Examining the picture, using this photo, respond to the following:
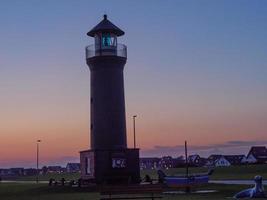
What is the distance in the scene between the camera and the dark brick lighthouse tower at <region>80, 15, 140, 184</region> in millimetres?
50000

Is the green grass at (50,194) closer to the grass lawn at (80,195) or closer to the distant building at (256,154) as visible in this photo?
the grass lawn at (80,195)

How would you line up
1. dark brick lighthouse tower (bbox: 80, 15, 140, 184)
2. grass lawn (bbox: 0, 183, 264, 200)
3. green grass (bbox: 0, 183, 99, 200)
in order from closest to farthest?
grass lawn (bbox: 0, 183, 264, 200)
green grass (bbox: 0, 183, 99, 200)
dark brick lighthouse tower (bbox: 80, 15, 140, 184)

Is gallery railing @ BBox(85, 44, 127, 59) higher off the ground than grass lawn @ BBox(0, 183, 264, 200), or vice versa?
gallery railing @ BBox(85, 44, 127, 59)

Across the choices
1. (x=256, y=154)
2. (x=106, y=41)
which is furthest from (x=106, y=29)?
(x=256, y=154)

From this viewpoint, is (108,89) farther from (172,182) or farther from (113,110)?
(172,182)

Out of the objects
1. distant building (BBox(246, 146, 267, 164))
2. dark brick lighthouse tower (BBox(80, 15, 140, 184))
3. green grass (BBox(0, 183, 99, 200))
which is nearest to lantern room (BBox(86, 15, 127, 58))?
dark brick lighthouse tower (BBox(80, 15, 140, 184))

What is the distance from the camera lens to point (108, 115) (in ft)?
164

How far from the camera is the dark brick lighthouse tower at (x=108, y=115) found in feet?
164

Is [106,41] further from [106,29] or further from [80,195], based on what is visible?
[80,195]

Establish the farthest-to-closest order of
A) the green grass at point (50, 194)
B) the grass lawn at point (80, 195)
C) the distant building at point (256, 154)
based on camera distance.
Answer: the distant building at point (256, 154)
the green grass at point (50, 194)
the grass lawn at point (80, 195)

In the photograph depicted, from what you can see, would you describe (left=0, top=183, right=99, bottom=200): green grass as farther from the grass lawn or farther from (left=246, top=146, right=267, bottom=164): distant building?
(left=246, top=146, right=267, bottom=164): distant building

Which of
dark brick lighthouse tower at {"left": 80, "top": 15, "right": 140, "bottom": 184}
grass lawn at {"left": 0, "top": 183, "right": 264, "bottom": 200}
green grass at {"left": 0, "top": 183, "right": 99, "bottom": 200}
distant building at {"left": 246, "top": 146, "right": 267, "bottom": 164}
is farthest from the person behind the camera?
distant building at {"left": 246, "top": 146, "right": 267, "bottom": 164}

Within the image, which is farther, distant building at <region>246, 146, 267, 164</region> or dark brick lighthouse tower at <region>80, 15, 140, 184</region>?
distant building at <region>246, 146, 267, 164</region>

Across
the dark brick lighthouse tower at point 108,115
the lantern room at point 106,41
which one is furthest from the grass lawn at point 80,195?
the lantern room at point 106,41
